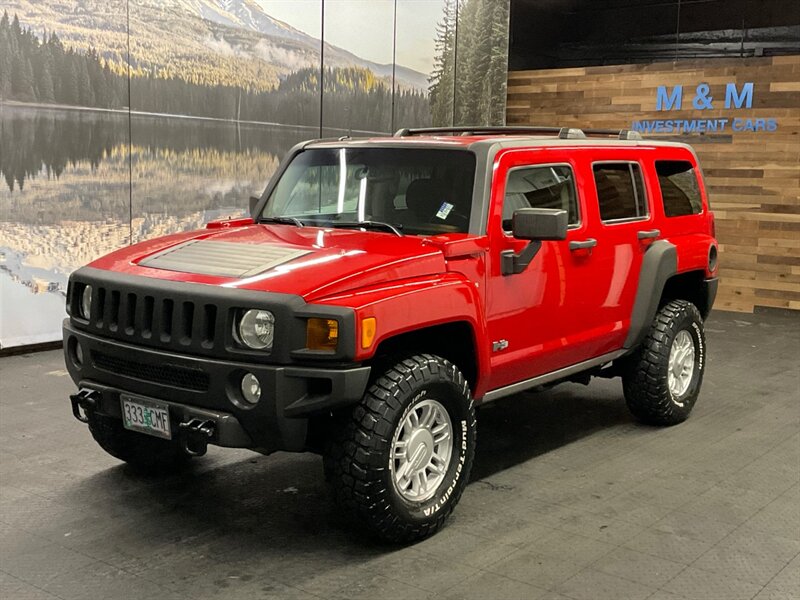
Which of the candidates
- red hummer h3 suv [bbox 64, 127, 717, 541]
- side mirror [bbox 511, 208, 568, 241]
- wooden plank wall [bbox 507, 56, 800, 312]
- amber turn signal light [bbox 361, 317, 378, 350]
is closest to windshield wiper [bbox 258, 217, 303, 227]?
red hummer h3 suv [bbox 64, 127, 717, 541]

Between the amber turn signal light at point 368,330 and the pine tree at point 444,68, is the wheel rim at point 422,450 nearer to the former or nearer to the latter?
the amber turn signal light at point 368,330

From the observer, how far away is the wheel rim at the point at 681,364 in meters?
5.80

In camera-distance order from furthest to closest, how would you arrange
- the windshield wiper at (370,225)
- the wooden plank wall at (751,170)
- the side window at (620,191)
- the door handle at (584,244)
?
the wooden plank wall at (751,170)
the side window at (620,191)
the door handle at (584,244)
the windshield wiper at (370,225)

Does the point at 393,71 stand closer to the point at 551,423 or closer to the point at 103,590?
the point at 551,423

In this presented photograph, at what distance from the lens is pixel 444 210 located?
4.43 metres

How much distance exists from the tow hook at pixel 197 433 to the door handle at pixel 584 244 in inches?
85.1

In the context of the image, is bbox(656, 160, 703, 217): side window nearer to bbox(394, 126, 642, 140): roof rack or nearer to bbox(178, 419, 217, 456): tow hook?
bbox(394, 126, 642, 140): roof rack

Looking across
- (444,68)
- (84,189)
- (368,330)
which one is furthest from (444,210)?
(444,68)

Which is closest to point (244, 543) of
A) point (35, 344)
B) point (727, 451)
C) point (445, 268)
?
point (445, 268)

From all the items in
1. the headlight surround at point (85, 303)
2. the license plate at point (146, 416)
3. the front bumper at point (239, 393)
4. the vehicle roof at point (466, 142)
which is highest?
the vehicle roof at point (466, 142)

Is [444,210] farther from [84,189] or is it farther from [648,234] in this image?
[84,189]

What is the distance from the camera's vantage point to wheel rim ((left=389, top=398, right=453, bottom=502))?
3855 mm

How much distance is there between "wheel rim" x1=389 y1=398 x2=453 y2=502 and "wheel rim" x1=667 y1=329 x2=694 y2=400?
221 centimetres

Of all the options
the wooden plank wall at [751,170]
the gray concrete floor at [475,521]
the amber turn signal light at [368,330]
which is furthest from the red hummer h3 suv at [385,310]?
the wooden plank wall at [751,170]
